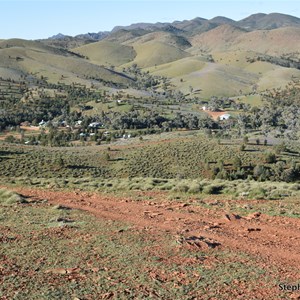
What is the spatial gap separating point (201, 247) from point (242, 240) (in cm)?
154

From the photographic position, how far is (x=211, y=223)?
15117 mm

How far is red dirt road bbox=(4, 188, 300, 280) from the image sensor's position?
12219 mm

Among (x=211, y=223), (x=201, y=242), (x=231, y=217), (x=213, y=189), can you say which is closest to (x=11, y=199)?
(x=211, y=223)

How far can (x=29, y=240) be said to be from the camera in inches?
521

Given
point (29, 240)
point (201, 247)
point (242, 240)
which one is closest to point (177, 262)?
point (201, 247)

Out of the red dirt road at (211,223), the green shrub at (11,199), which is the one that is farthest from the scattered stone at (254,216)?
the green shrub at (11,199)

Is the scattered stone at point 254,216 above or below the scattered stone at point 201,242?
below

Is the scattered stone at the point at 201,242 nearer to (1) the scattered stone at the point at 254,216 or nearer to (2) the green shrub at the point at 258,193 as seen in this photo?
(1) the scattered stone at the point at 254,216

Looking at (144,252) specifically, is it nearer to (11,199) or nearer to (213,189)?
(11,199)

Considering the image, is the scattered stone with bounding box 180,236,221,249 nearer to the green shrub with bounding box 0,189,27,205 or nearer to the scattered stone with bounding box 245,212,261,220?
the scattered stone with bounding box 245,212,261,220

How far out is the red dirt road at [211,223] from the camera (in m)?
12.2

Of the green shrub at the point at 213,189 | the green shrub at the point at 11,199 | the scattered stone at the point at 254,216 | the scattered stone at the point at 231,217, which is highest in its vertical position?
the scattered stone at the point at 231,217

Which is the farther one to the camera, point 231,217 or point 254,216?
point 254,216

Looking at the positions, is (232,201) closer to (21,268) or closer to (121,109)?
(21,268)
